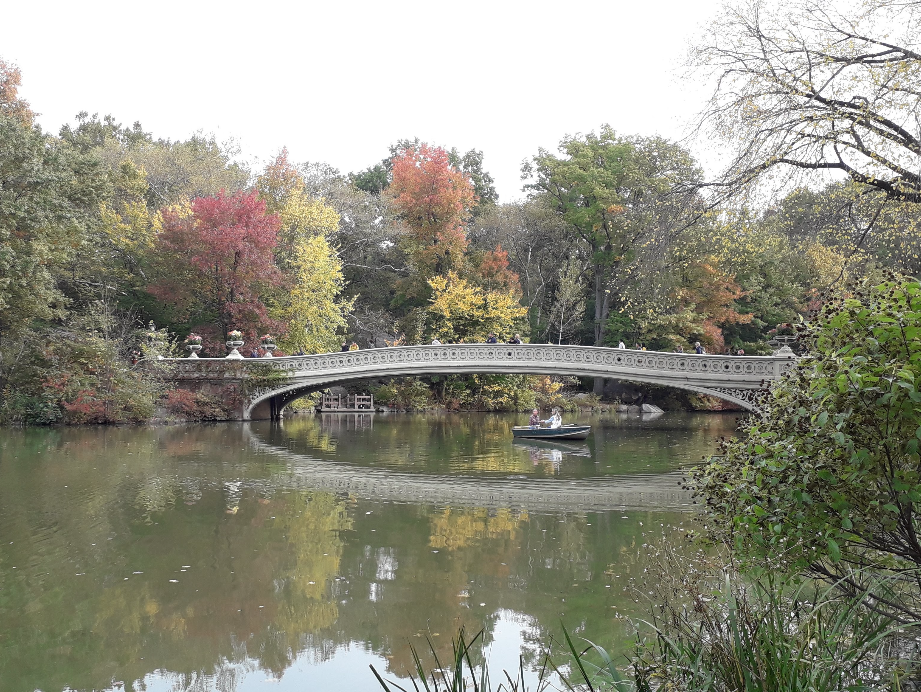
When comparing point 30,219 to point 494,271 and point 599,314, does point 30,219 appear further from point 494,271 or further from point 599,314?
point 599,314

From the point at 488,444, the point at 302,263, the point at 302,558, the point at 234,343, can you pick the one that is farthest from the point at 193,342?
the point at 302,558

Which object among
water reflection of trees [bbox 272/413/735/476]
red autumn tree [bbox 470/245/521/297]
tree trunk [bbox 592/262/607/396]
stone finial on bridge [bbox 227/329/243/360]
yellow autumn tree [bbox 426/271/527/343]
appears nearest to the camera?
water reflection of trees [bbox 272/413/735/476]

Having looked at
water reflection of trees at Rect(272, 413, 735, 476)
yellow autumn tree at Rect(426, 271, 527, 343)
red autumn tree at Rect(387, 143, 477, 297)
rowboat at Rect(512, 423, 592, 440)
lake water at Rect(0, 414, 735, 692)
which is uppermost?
red autumn tree at Rect(387, 143, 477, 297)

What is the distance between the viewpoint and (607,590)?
7289mm

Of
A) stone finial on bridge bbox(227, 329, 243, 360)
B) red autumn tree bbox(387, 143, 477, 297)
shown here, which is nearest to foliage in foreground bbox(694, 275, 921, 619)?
stone finial on bridge bbox(227, 329, 243, 360)

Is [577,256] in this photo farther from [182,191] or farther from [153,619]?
[153,619]

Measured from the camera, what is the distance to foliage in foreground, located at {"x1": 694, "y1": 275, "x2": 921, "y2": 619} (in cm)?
334

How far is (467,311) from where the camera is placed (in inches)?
1190

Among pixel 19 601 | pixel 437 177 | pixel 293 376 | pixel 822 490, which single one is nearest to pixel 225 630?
pixel 19 601

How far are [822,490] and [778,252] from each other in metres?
27.8

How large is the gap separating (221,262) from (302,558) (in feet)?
60.0

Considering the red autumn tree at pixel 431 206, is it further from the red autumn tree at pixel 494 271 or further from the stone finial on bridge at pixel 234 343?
the stone finial on bridge at pixel 234 343

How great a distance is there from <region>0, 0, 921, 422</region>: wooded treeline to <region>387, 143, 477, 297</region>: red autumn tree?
0.28 ft

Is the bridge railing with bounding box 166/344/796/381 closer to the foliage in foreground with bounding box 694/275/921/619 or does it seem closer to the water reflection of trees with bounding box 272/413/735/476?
the water reflection of trees with bounding box 272/413/735/476
